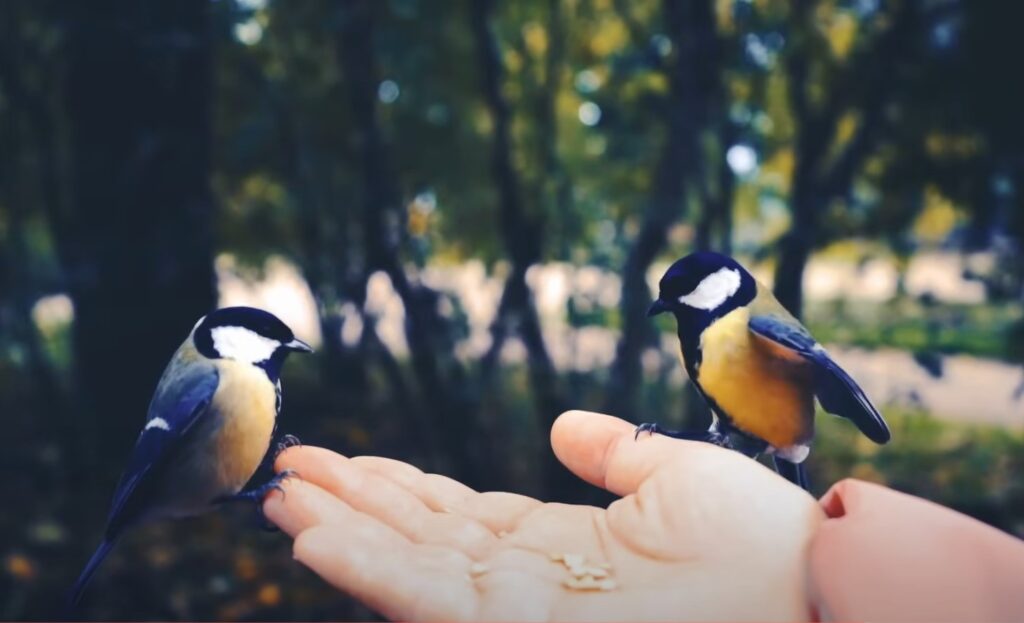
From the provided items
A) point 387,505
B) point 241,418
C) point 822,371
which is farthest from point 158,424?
point 822,371

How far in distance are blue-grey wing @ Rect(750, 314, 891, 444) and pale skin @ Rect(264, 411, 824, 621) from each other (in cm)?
15

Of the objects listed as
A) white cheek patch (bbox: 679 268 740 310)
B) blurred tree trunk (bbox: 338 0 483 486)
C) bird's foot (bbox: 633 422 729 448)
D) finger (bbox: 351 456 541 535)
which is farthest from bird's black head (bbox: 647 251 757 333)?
blurred tree trunk (bbox: 338 0 483 486)

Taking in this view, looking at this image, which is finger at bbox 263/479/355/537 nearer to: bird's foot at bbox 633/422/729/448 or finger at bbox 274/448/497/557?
finger at bbox 274/448/497/557

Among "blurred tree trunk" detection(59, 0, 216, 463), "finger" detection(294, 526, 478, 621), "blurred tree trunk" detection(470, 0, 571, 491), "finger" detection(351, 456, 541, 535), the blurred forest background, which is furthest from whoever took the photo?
"blurred tree trunk" detection(470, 0, 571, 491)

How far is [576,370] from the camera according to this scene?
1916 millimetres

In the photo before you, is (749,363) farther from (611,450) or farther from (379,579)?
(379,579)

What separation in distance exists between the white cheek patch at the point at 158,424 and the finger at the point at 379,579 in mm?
248

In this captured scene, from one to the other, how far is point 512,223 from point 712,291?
0.81 meters

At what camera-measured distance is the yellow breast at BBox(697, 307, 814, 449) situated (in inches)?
45.6

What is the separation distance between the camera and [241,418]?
1.09 metres

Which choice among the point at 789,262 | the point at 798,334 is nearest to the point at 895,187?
the point at 789,262

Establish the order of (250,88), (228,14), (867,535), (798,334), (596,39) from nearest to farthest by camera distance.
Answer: (867,535)
(798,334)
(228,14)
(250,88)
(596,39)

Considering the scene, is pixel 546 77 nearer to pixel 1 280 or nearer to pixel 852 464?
pixel 852 464

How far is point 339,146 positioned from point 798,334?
1.16m
